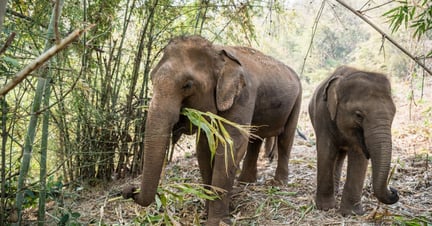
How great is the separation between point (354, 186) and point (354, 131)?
0.47m

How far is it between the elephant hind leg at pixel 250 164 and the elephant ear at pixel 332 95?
1251 mm

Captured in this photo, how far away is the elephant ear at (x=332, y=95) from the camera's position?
3908 millimetres

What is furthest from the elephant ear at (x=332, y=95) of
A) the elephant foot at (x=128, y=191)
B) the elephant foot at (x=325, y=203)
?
the elephant foot at (x=128, y=191)

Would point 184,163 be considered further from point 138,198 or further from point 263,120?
point 138,198

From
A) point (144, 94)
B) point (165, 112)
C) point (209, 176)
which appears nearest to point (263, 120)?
point (209, 176)

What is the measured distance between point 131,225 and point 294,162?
314cm

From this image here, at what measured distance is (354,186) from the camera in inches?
155

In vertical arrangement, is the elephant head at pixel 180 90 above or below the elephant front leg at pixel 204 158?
above

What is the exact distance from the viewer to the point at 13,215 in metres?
3.26

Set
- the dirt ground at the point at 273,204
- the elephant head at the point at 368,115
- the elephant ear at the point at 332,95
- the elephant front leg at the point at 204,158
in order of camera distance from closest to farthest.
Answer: the elephant head at the point at 368,115 < the dirt ground at the point at 273,204 < the elephant ear at the point at 332,95 < the elephant front leg at the point at 204,158

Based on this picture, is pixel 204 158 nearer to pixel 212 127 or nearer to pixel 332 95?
pixel 332 95

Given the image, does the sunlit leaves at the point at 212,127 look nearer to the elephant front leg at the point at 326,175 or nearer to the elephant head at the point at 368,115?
the elephant head at the point at 368,115

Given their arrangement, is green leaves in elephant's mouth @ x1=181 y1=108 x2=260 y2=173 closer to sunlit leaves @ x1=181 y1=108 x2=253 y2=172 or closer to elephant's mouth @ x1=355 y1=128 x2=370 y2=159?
→ sunlit leaves @ x1=181 y1=108 x2=253 y2=172

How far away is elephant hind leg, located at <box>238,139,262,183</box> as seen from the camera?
5172 millimetres
